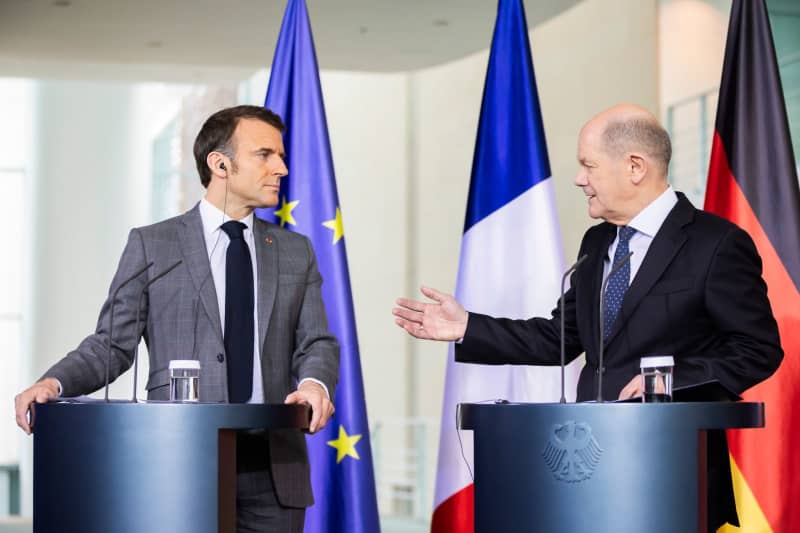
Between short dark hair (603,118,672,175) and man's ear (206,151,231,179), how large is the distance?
3.28ft

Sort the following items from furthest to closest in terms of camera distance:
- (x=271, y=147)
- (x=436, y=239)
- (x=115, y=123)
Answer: (x=115, y=123), (x=436, y=239), (x=271, y=147)

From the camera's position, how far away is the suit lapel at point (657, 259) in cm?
270

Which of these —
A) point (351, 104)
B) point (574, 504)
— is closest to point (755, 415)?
point (574, 504)

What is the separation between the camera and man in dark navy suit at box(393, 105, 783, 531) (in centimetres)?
260

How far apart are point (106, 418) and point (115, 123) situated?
13.5 meters

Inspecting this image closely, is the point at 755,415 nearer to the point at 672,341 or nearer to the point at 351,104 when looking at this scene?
the point at 672,341

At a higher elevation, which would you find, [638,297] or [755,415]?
[638,297]

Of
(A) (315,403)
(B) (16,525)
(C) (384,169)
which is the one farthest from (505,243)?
(C) (384,169)

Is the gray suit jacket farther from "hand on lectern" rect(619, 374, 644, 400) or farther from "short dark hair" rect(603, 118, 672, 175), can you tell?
"short dark hair" rect(603, 118, 672, 175)

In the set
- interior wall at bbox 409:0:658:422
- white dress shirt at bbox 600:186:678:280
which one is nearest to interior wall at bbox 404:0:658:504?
interior wall at bbox 409:0:658:422

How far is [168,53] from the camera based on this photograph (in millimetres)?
7070

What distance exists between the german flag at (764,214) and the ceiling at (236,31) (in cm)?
209

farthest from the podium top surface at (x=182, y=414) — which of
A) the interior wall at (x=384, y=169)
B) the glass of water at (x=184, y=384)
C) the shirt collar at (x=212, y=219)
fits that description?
the interior wall at (x=384, y=169)

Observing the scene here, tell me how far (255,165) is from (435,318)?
64 cm
